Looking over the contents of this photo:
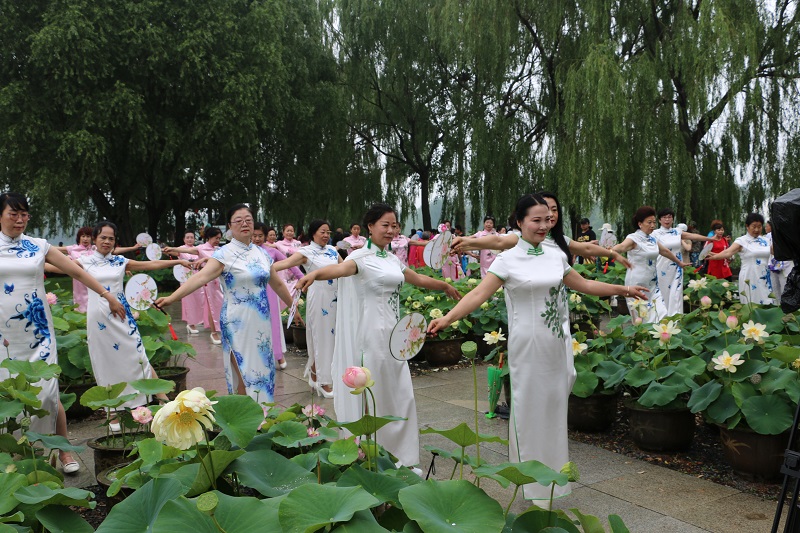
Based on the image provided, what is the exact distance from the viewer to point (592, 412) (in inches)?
190

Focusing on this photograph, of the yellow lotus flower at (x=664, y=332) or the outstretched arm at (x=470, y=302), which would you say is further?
the yellow lotus flower at (x=664, y=332)

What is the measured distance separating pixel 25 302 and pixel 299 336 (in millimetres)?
5288

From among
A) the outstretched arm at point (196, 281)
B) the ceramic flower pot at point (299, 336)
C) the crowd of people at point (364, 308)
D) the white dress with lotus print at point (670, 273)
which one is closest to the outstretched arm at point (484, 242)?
the crowd of people at point (364, 308)

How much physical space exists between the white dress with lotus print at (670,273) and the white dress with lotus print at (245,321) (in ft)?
17.3

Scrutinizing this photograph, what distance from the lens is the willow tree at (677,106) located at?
12.9 metres

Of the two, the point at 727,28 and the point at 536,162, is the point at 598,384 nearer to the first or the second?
the point at 727,28

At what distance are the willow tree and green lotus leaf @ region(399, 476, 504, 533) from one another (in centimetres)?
1218

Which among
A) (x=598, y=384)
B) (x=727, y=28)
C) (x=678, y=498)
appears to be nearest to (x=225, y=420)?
(x=678, y=498)

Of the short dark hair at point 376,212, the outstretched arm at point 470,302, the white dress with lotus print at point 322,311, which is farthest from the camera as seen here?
the white dress with lotus print at point 322,311

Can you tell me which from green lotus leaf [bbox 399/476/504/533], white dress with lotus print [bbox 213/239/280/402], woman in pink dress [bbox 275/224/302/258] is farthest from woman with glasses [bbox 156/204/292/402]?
woman in pink dress [bbox 275/224/302/258]

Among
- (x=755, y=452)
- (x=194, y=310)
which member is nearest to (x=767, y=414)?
(x=755, y=452)

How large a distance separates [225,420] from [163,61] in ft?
56.9

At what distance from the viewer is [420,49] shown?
819 inches

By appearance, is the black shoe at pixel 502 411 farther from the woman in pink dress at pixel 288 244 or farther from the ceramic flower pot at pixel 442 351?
the woman in pink dress at pixel 288 244
